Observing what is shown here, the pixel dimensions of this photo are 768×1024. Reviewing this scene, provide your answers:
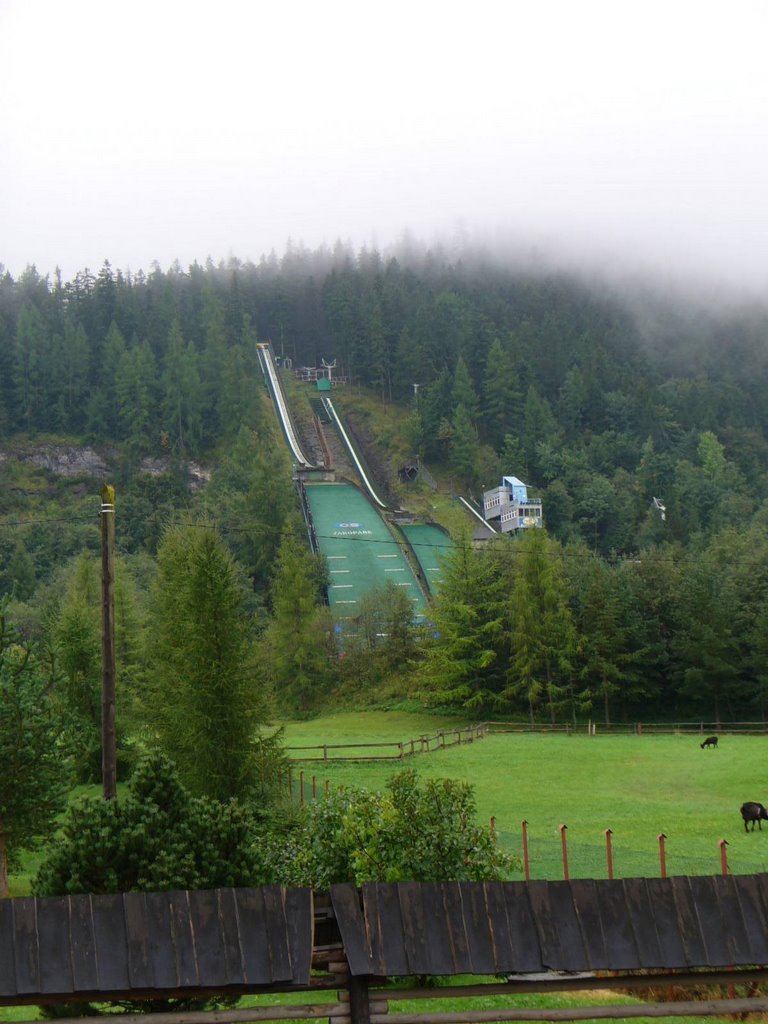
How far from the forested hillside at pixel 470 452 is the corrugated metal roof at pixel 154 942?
2950 cm

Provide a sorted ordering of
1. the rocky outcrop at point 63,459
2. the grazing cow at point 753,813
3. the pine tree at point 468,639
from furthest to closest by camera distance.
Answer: the rocky outcrop at point 63,459, the pine tree at point 468,639, the grazing cow at point 753,813

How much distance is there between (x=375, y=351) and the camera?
6014 inches

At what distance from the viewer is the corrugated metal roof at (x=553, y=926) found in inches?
380

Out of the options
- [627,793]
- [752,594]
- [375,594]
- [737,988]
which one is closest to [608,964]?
[737,988]

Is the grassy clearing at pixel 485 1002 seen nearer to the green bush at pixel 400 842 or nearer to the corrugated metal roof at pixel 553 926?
the green bush at pixel 400 842

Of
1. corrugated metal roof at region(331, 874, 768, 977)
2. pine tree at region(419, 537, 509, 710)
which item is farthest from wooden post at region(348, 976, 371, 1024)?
pine tree at region(419, 537, 509, 710)

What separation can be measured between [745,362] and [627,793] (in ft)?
529

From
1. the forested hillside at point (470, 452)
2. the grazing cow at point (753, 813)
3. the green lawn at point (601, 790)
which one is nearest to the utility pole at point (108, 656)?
the green lawn at point (601, 790)

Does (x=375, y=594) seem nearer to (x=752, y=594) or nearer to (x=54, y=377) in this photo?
(x=752, y=594)

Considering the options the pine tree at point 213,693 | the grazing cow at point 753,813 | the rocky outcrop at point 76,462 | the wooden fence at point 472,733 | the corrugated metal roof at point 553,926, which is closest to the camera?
the corrugated metal roof at point 553,926

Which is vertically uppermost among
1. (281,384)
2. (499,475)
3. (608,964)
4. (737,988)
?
(281,384)

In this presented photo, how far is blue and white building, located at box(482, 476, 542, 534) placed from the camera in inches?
4294

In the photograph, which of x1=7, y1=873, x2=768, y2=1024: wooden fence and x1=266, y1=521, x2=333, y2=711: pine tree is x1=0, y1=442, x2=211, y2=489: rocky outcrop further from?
x1=7, y1=873, x2=768, y2=1024: wooden fence

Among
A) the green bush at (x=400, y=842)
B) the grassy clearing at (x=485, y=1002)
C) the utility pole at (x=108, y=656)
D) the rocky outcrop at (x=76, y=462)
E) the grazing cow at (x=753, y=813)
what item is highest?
the rocky outcrop at (x=76, y=462)
